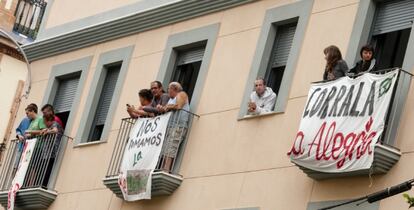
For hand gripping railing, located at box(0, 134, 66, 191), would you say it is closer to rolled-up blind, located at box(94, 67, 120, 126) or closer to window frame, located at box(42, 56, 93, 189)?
window frame, located at box(42, 56, 93, 189)

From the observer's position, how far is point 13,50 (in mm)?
48000

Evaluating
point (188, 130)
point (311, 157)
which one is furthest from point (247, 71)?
point (311, 157)

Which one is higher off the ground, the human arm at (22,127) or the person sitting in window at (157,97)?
the person sitting in window at (157,97)

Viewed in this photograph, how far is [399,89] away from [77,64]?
11234 mm

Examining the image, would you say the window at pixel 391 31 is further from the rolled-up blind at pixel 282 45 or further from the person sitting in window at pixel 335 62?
the rolled-up blind at pixel 282 45

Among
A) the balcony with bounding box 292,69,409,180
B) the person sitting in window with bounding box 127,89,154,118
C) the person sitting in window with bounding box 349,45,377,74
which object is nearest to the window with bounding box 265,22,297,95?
the person sitting in window with bounding box 349,45,377,74

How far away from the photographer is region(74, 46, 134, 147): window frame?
29562mm

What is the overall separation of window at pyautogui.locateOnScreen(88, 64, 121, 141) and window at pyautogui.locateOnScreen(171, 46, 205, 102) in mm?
2240

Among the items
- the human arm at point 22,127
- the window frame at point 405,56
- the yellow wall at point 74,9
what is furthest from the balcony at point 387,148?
the human arm at point 22,127

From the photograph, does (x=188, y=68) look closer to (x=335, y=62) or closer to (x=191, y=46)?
(x=191, y=46)

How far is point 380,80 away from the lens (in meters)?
21.7

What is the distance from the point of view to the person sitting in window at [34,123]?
3039cm

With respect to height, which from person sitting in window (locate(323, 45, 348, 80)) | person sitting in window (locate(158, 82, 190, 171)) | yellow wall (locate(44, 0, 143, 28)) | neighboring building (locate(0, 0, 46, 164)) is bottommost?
person sitting in window (locate(158, 82, 190, 171))

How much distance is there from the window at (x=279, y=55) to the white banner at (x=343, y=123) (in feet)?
7.68
